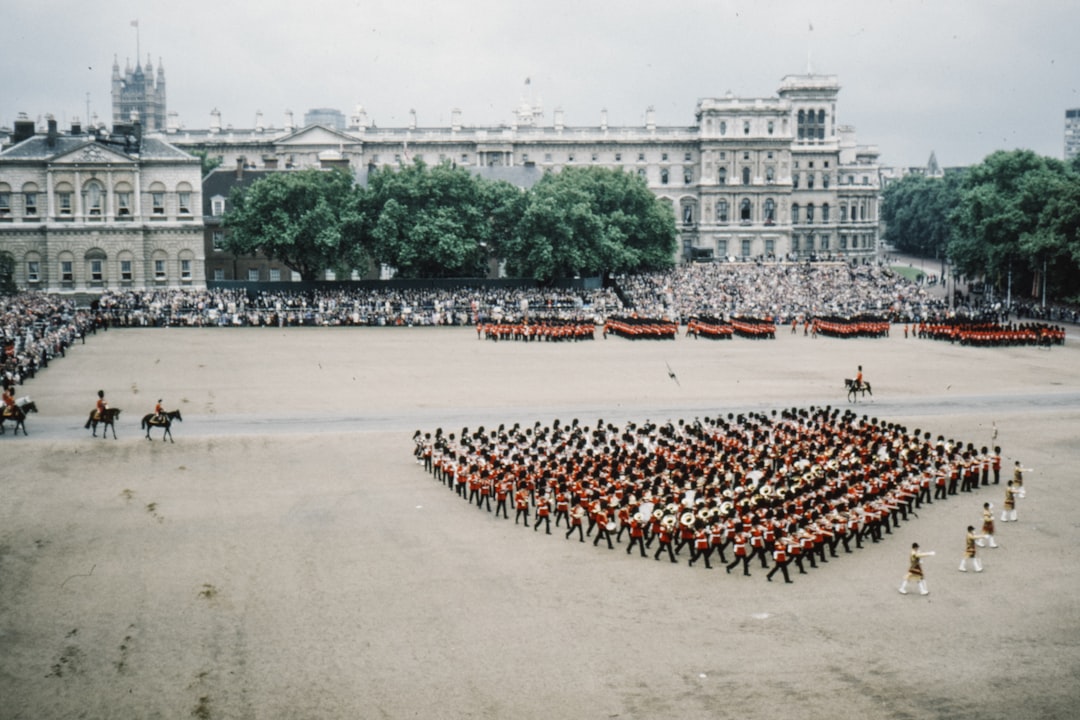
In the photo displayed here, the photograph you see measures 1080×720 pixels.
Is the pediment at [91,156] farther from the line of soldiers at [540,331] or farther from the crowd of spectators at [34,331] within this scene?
the line of soldiers at [540,331]

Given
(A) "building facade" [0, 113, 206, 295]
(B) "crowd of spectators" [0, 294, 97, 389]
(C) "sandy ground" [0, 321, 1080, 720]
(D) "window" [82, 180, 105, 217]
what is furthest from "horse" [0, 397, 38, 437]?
(D) "window" [82, 180, 105, 217]

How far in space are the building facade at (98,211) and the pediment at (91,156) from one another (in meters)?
0.08

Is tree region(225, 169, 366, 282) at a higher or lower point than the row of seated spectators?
higher

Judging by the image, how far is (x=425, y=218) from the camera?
78.4m

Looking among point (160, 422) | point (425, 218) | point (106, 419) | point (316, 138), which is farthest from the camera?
point (316, 138)

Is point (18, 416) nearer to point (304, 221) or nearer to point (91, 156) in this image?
point (304, 221)

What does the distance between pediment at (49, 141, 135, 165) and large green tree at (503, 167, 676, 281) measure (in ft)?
103

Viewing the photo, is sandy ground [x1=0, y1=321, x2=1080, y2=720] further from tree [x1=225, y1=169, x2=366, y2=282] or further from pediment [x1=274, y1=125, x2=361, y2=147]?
pediment [x1=274, y1=125, x2=361, y2=147]

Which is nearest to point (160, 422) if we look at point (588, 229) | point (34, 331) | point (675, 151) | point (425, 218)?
point (34, 331)

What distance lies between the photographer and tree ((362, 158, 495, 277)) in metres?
78.1

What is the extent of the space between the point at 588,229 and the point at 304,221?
71.4ft

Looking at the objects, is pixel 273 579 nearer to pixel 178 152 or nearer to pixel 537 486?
pixel 537 486

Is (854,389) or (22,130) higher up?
(22,130)

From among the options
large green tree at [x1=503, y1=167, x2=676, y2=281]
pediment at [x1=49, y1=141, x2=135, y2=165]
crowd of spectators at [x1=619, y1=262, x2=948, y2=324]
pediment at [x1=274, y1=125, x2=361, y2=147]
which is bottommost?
crowd of spectators at [x1=619, y1=262, x2=948, y2=324]
